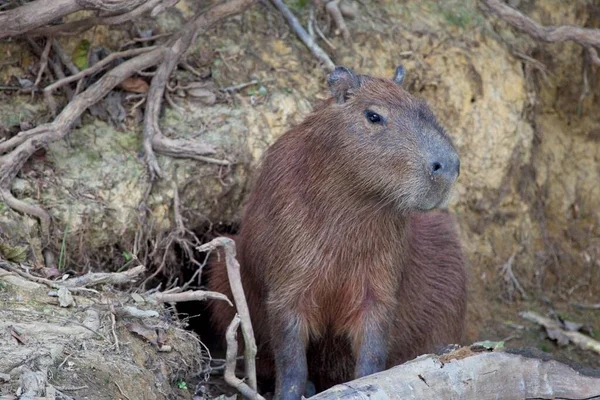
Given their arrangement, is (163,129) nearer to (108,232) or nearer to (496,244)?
A: (108,232)

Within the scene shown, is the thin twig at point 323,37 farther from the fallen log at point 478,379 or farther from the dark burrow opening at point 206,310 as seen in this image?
the fallen log at point 478,379

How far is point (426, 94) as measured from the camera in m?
8.55

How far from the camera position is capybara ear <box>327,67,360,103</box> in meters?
5.87

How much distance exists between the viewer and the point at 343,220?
5914 mm

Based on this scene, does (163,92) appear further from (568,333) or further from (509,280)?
(568,333)

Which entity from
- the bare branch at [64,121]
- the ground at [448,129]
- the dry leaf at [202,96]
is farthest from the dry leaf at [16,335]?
the dry leaf at [202,96]

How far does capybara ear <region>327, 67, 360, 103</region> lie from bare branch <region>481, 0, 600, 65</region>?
2.80m

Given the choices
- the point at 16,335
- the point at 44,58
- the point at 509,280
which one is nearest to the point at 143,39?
the point at 44,58

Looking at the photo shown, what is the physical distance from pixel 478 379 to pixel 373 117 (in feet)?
5.42

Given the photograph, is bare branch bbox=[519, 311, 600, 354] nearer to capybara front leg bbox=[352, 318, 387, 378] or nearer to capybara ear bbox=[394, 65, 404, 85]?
capybara front leg bbox=[352, 318, 387, 378]

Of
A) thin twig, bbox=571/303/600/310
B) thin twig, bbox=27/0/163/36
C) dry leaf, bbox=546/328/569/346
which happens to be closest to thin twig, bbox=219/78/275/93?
thin twig, bbox=27/0/163/36

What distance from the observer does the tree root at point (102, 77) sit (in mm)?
6359

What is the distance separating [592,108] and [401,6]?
217cm

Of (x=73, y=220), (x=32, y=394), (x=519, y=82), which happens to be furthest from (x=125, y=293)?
(x=519, y=82)
